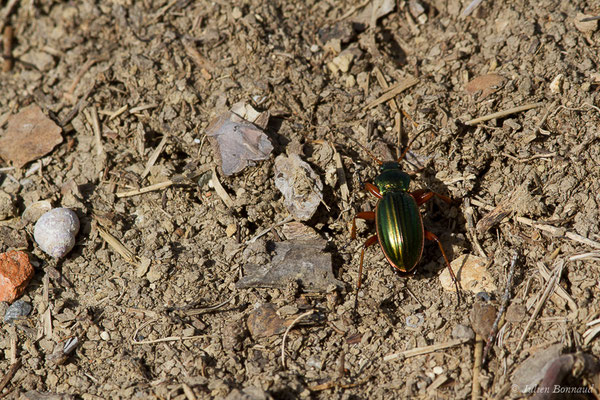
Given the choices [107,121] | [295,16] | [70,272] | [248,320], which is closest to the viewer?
[248,320]

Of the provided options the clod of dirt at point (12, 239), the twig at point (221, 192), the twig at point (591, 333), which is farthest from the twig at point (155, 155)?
the twig at point (591, 333)

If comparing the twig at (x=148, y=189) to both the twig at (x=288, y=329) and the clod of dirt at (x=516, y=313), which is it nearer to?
the twig at (x=288, y=329)

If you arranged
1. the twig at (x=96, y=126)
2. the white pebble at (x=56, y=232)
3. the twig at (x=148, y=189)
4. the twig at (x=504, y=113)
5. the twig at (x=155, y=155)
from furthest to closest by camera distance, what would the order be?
the twig at (x=96, y=126), the twig at (x=155, y=155), the twig at (x=148, y=189), the twig at (x=504, y=113), the white pebble at (x=56, y=232)

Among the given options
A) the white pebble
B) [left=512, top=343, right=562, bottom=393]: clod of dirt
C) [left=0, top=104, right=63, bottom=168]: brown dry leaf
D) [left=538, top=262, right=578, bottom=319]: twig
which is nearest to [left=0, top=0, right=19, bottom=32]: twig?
[left=0, top=104, right=63, bottom=168]: brown dry leaf

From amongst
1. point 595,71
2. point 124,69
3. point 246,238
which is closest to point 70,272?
point 246,238

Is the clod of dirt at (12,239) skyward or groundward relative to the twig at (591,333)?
skyward

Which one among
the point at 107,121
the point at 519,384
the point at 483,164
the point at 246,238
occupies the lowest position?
the point at 519,384

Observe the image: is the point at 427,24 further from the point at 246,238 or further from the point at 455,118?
the point at 246,238

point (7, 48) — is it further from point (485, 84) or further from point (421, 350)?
point (421, 350)
